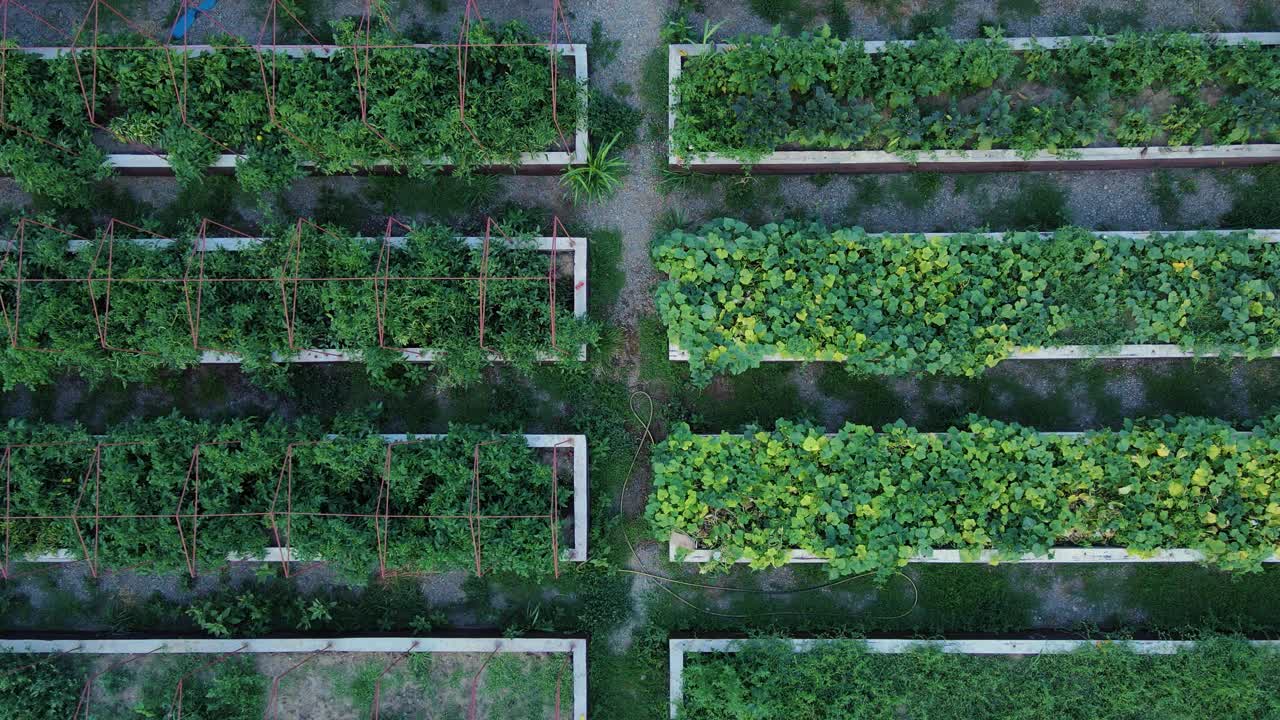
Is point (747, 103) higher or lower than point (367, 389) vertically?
higher

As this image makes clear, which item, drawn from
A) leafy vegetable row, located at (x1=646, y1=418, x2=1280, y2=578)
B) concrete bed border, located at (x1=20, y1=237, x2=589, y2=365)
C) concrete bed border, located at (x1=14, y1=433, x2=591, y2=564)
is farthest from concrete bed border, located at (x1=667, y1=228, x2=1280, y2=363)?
concrete bed border, located at (x1=14, y1=433, x2=591, y2=564)

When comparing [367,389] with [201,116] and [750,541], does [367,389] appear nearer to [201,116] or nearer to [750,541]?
[201,116]

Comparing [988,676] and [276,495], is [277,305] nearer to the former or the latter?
[276,495]

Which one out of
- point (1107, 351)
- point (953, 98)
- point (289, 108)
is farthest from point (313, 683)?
point (953, 98)

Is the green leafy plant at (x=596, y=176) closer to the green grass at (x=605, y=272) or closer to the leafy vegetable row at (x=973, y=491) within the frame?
the green grass at (x=605, y=272)

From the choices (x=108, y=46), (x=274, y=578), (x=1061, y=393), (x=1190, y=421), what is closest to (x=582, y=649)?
(x=274, y=578)

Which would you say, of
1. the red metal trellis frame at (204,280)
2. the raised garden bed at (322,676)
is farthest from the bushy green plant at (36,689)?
the red metal trellis frame at (204,280)

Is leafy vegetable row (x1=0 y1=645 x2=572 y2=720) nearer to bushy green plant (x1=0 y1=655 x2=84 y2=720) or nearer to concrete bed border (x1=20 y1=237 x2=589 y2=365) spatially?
bushy green plant (x1=0 y1=655 x2=84 y2=720)
